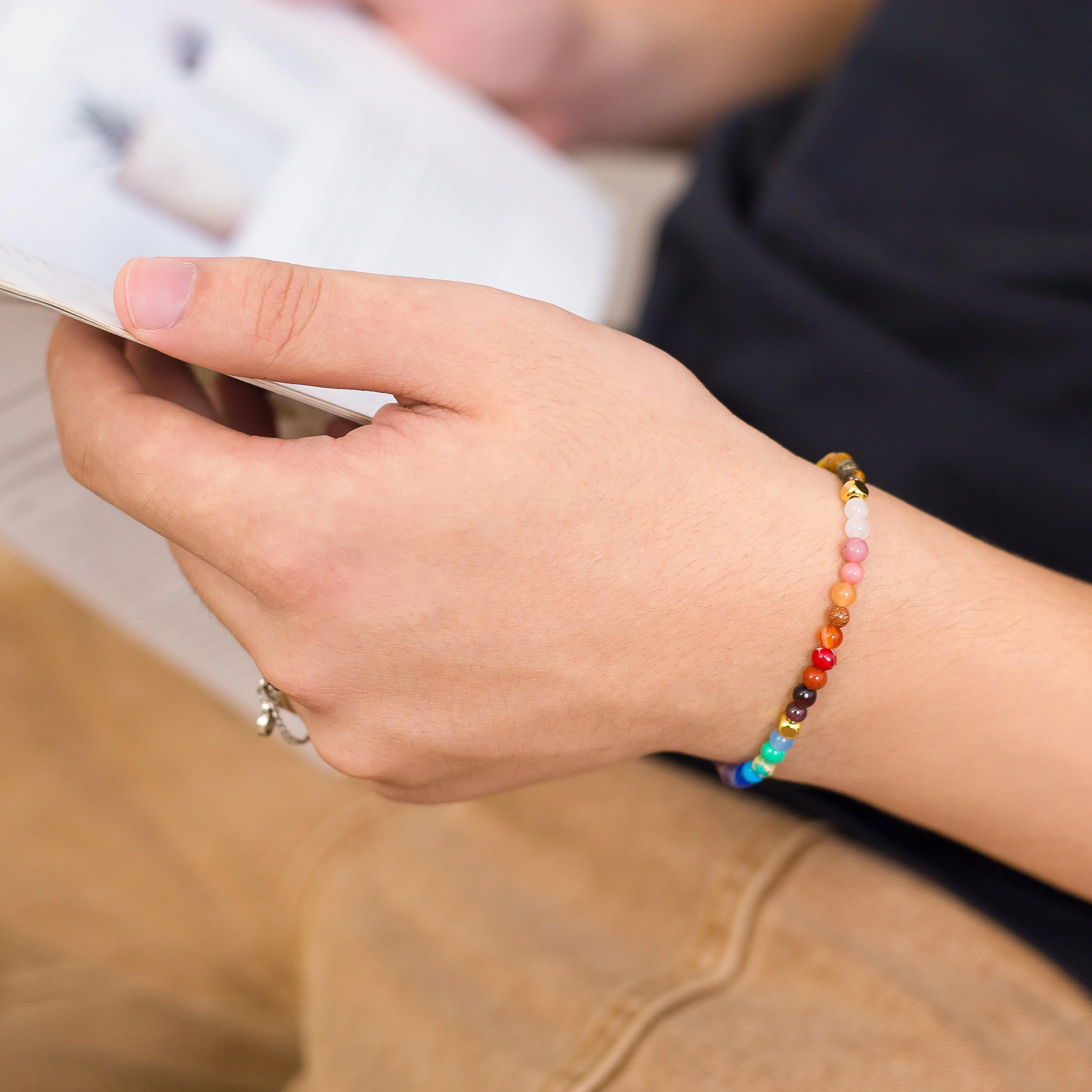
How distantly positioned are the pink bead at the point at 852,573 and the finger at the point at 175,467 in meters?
0.28

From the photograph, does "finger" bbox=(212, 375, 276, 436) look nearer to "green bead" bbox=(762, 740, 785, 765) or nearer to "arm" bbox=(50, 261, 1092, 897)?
"arm" bbox=(50, 261, 1092, 897)

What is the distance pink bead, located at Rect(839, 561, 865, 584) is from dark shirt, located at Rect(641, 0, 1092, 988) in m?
0.25

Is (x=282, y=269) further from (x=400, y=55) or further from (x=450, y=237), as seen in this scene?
(x=400, y=55)

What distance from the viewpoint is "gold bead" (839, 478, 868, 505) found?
1.60 ft

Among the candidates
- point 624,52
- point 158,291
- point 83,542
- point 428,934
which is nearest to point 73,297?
point 158,291

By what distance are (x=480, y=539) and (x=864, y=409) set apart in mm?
441

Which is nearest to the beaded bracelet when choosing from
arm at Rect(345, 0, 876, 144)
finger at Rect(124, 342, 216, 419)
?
finger at Rect(124, 342, 216, 419)

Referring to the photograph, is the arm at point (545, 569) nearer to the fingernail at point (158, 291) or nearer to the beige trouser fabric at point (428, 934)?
the fingernail at point (158, 291)

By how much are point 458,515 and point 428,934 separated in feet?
1.48

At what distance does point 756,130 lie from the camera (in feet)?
2.97

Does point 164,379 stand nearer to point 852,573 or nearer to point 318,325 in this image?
point 318,325

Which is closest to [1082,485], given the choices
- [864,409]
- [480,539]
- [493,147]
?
[864,409]

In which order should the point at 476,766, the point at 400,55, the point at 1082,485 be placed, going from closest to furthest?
the point at 476,766
the point at 1082,485
the point at 400,55

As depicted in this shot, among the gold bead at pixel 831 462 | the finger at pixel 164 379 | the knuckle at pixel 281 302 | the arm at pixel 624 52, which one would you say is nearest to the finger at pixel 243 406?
the finger at pixel 164 379
